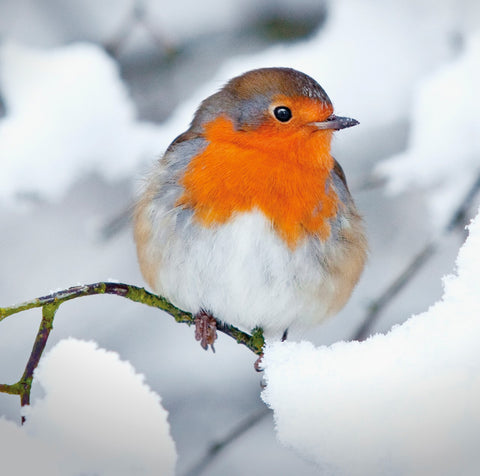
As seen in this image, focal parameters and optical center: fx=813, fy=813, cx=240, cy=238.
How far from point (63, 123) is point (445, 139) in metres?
1.41

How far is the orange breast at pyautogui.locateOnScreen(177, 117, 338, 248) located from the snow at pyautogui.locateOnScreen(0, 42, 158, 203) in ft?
2.80

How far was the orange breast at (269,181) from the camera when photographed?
2.12 m

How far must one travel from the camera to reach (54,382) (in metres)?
1.28

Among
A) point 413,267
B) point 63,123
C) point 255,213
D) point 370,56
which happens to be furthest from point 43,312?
point 370,56

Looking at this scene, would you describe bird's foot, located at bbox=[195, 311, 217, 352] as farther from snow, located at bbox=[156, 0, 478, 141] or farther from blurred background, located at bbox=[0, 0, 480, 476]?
snow, located at bbox=[156, 0, 478, 141]

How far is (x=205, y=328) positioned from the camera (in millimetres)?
2330

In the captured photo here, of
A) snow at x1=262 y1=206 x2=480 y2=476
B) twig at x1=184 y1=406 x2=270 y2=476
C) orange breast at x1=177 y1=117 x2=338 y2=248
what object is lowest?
snow at x1=262 y1=206 x2=480 y2=476

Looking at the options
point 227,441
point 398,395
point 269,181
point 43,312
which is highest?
point 269,181

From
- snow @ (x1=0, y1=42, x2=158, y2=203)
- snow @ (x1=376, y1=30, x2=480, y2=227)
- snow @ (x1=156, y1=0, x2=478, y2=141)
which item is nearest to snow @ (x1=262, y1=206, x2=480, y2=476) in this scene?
snow @ (x1=376, y1=30, x2=480, y2=227)

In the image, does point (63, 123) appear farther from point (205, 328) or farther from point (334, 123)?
point (334, 123)

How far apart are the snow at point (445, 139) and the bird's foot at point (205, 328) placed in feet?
2.93

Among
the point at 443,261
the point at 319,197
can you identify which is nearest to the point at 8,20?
the point at 319,197

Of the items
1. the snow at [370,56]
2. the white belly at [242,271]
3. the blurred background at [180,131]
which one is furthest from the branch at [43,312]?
the snow at [370,56]

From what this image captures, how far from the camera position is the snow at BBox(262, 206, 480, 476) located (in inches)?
40.8
